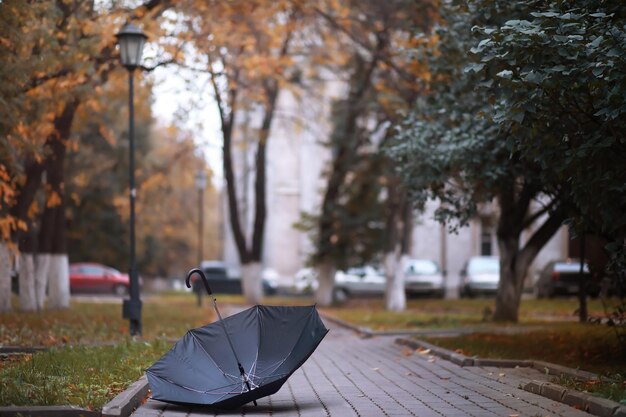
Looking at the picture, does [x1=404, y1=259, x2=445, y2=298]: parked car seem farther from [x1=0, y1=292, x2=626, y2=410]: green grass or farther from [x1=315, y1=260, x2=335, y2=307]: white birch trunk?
[x1=0, y1=292, x2=626, y2=410]: green grass

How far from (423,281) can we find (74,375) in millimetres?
32498

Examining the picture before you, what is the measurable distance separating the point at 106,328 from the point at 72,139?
30.3 ft

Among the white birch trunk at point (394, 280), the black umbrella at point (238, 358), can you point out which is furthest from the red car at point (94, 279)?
the black umbrella at point (238, 358)

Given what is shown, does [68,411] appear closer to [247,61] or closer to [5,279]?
[5,279]

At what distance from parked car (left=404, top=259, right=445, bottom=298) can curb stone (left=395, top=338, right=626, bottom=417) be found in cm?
2573

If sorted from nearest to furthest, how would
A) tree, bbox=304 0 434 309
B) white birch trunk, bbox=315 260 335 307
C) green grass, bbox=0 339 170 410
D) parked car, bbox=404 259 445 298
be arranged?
green grass, bbox=0 339 170 410 → tree, bbox=304 0 434 309 → white birch trunk, bbox=315 260 335 307 → parked car, bbox=404 259 445 298

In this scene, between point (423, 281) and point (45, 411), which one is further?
point (423, 281)

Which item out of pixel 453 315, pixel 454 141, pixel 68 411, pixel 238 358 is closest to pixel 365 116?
pixel 453 315

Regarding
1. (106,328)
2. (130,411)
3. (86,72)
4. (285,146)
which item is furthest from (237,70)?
(285,146)

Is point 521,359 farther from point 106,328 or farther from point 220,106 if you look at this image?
point 220,106

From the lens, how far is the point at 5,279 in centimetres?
2312

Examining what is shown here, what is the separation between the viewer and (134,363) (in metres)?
12.4

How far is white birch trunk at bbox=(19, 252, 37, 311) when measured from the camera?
82.2 feet

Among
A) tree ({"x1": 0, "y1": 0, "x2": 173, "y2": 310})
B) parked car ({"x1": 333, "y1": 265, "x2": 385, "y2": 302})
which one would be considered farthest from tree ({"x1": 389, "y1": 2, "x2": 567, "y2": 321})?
parked car ({"x1": 333, "y1": 265, "x2": 385, "y2": 302})
